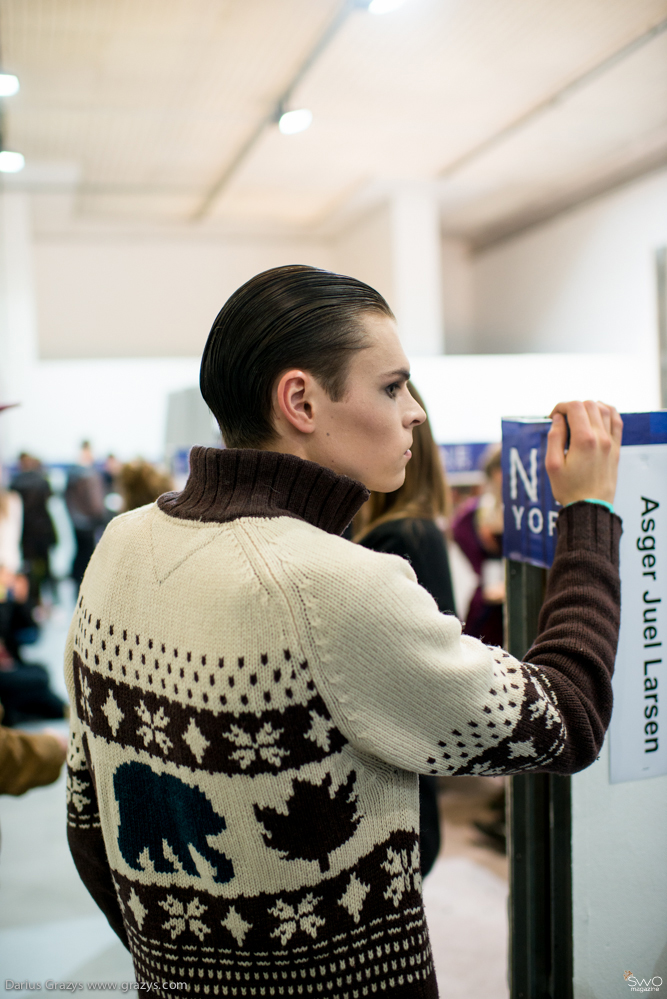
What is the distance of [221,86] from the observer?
19.6 ft

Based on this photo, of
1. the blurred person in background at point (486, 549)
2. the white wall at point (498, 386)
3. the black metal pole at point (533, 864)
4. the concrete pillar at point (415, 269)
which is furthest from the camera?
the concrete pillar at point (415, 269)

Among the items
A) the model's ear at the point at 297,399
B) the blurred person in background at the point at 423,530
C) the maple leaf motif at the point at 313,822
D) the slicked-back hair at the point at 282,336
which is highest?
the slicked-back hair at the point at 282,336

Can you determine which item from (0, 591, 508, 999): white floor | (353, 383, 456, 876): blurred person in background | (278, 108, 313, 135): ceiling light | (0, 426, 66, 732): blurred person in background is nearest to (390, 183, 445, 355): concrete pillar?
(278, 108, 313, 135): ceiling light

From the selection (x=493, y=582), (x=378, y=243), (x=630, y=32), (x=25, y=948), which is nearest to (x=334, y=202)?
(x=378, y=243)

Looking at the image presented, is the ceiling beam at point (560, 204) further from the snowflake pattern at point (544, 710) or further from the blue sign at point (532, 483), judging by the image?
the snowflake pattern at point (544, 710)

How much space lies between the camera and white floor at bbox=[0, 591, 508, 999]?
236 centimetres

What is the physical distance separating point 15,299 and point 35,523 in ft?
8.65

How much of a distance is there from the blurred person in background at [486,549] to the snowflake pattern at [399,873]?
2475 mm

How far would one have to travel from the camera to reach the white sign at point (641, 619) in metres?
1.22

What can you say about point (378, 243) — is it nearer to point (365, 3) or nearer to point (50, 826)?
point (365, 3)

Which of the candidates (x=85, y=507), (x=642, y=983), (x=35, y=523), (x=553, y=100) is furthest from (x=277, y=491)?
(x=35, y=523)

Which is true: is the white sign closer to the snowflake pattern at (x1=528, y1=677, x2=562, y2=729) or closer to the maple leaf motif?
the snowflake pattern at (x1=528, y1=677, x2=562, y2=729)

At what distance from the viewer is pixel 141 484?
373 centimetres

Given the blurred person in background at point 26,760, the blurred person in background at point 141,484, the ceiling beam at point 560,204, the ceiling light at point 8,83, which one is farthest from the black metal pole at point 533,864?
the ceiling beam at point 560,204
